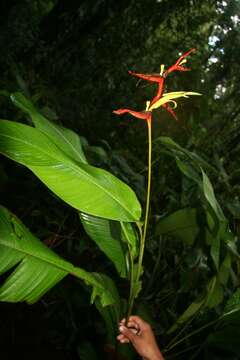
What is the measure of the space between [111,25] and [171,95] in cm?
352

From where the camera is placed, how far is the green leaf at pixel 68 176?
0.72 m

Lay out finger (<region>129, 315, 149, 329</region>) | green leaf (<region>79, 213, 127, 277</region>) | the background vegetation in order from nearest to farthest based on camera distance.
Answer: finger (<region>129, 315, 149, 329</region>), green leaf (<region>79, 213, 127, 277</region>), the background vegetation

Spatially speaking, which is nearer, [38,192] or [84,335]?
[84,335]

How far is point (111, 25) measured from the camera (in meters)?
3.80

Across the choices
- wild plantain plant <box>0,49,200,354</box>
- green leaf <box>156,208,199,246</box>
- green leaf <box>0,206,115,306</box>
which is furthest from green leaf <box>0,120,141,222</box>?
green leaf <box>156,208,199,246</box>

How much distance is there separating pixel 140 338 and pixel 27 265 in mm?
341

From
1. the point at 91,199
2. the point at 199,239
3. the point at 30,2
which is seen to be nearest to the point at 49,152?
the point at 91,199

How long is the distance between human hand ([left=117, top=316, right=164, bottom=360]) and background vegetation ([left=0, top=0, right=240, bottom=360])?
1.33 ft

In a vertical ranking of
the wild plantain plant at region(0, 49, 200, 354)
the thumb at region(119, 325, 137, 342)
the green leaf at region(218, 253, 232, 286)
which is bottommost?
the green leaf at region(218, 253, 232, 286)

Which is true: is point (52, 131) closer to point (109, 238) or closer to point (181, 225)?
point (109, 238)

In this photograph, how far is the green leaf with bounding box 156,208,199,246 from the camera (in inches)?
52.5

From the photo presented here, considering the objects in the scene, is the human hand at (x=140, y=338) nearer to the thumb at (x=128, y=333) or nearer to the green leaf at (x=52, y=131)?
the thumb at (x=128, y=333)

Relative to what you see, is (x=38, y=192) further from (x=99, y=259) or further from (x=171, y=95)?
(x=171, y=95)

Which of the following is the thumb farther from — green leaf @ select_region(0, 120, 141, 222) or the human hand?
green leaf @ select_region(0, 120, 141, 222)
